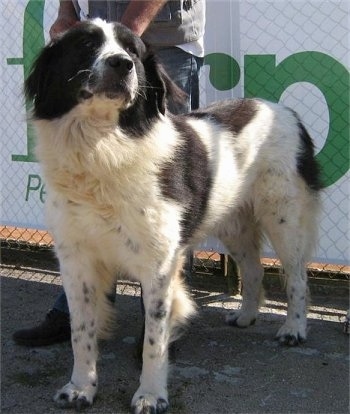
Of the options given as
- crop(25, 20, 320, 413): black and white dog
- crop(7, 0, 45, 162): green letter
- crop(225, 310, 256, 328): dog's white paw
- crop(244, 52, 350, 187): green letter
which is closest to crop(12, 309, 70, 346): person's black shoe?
crop(25, 20, 320, 413): black and white dog

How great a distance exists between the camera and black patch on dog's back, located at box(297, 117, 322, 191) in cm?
412

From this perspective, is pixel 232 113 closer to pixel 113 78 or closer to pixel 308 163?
pixel 308 163

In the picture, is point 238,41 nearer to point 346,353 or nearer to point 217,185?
point 217,185

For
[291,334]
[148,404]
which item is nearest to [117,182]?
[148,404]

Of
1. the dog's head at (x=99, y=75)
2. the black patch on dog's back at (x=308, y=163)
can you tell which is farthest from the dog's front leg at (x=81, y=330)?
the black patch on dog's back at (x=308, y=163)

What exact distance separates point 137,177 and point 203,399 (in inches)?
47.8

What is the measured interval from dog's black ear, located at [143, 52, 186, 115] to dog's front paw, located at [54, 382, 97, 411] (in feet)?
4.80

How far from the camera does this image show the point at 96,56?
2.86 metres

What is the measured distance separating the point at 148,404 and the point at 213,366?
27.6 inches

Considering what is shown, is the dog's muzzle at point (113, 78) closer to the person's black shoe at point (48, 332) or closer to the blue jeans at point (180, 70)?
the blue jeans at point (180, 70)

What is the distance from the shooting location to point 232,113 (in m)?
3.99

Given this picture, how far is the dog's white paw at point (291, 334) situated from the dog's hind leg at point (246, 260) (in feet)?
1.05

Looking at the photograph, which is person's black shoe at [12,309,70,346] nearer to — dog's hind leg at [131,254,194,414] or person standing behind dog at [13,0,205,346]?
person standing behind dog at [13,0,205,346]

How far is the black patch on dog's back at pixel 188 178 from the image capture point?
318 cm
